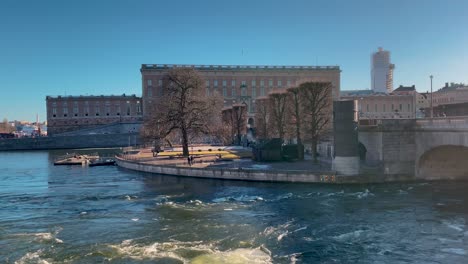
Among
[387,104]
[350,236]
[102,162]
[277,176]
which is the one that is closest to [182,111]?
[102,162]

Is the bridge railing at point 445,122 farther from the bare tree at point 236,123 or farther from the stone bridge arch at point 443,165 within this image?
the bare tree at point 236,123

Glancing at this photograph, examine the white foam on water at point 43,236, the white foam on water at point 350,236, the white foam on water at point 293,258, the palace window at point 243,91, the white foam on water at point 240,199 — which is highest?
the palace window at point 243,91

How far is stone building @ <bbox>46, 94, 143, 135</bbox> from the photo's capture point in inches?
4788

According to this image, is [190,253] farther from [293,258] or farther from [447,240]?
[447,240]

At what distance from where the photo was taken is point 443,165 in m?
34.7

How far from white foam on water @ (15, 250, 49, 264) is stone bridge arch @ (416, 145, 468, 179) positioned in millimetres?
28058

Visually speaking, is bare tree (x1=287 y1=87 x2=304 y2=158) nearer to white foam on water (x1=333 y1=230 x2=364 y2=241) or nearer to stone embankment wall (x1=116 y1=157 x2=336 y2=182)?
stone embankment wall (x1=116 y1=157 x2=336 y2=182)

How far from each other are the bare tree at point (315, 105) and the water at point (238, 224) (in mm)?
8847

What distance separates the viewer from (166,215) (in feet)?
80.5

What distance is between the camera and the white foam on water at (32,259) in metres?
16.5

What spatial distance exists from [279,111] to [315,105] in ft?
28.1

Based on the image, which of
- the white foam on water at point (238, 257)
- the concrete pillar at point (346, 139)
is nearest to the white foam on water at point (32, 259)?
the white foam on water at point (238, 257)

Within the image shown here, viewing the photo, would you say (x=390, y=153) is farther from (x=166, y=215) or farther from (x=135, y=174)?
(x=135, y=174)

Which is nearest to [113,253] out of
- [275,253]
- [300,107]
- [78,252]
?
[78,252]
